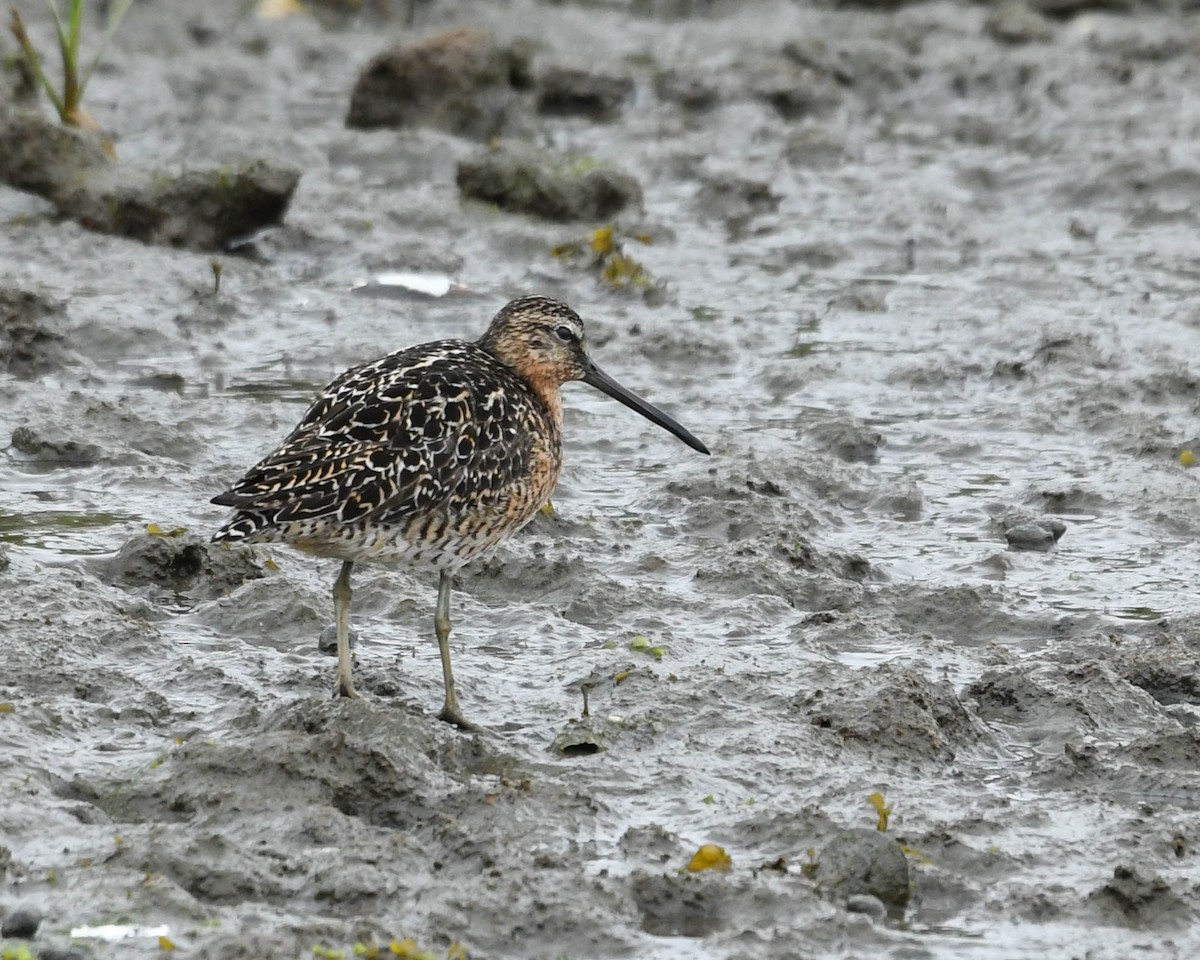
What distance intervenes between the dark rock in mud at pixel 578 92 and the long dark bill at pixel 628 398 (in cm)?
861

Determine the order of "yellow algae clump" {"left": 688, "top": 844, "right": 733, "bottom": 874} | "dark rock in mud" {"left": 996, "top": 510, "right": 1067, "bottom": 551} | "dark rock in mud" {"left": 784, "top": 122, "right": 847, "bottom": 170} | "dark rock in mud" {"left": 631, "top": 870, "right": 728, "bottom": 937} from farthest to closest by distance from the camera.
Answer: "dark rock in mud" {"left": 784, "top": 122, "right": 847, "bottom": 170}, "dark rock in mud" {"left": 996, "top": 510, "right": 1067, "bottom": 551}, "yellow algae clump" {"left": 688, "top": 844, "right": 733, "bottom": 874}, "dark rock in mud" {"left": 631, "top": 870, "right": 728, "bottom": 937}

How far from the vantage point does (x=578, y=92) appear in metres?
15.7

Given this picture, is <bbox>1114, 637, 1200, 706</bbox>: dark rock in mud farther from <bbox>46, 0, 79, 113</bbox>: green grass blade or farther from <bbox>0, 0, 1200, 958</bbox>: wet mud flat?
<bbox>46, 0, 79, 113</bbox>: green grass blade

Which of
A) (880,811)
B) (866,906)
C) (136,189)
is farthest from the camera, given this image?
(136,189)

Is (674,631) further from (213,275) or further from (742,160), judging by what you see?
(742,160)

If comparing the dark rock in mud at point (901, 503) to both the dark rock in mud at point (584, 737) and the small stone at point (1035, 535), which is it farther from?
the dark rock in mud at point (584, 737)

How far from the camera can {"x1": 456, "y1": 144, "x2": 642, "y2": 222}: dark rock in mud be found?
1221 cm

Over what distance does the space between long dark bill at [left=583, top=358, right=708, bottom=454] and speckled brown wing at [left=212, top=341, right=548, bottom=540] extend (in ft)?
2.12

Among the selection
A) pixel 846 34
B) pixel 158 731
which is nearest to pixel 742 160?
pixel 846 34

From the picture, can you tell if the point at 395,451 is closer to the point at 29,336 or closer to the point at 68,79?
the point at 29,336

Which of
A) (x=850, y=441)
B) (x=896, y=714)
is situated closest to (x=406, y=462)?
(x=896, y=714)

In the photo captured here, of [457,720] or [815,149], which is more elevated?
[815,149]

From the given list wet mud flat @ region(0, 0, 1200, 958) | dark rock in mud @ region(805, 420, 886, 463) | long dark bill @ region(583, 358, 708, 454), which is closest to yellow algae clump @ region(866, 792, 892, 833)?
wet mud flat @ region(0, 0, 1200, 958)

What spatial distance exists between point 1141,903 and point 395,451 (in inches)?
96.9
